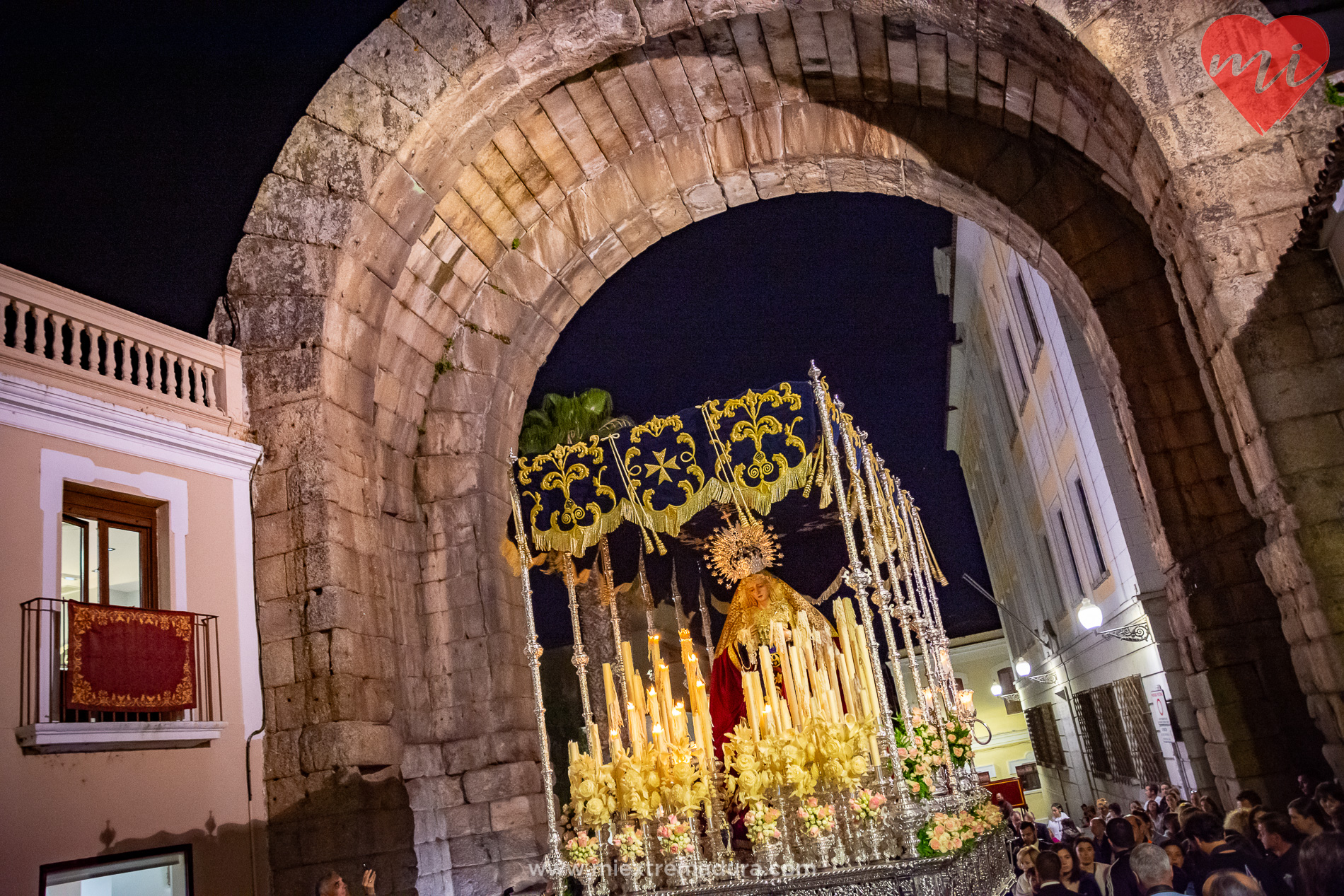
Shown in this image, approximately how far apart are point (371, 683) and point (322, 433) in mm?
1866

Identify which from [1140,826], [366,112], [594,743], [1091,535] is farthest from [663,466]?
[1091,535]

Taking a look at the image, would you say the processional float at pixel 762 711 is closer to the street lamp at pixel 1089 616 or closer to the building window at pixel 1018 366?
the street lamp at pixel 1089 616

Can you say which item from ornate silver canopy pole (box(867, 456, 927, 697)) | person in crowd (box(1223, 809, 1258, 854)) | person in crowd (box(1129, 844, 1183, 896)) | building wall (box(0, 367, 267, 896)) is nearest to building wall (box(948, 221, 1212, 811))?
ornate silver canopy pole (box(867, 456, 927, 697))

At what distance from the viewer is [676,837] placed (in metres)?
6.14

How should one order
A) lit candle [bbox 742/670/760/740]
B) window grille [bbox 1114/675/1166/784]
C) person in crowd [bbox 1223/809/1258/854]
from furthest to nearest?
window grille [bbox 1114/675/1166/784], lit candle [bbox 742/670/760/740], person in crowd [bbox 1223/809/1258/854]

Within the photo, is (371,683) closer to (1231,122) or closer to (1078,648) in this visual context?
(1231,122)

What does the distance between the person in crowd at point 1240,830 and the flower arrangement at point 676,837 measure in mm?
3016

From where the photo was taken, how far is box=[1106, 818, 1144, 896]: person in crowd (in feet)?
13.9

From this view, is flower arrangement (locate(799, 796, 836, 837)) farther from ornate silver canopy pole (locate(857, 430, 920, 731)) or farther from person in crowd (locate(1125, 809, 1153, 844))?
person in crowd (locate(1125, 809, 1153, 844))

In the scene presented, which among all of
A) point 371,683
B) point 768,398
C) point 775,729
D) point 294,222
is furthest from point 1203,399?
point 294,222

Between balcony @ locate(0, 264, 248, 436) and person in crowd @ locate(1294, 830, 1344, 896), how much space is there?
6.74 m

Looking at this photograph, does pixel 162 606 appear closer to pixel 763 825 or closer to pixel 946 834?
pixel 763 825

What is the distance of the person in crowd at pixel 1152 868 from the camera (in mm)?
3387

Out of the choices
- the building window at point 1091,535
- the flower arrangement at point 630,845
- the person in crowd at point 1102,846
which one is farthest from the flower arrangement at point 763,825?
the building window at point 1091,535
